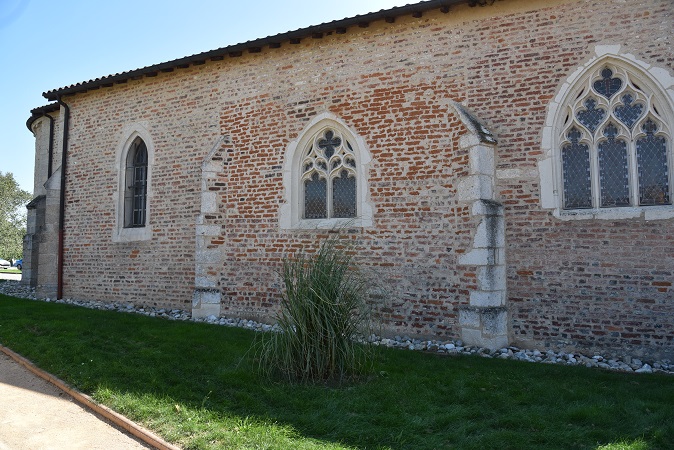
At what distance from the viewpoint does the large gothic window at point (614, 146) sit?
6.77 metres

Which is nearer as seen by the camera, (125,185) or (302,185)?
(302,185)

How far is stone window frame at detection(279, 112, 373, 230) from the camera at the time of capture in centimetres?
835

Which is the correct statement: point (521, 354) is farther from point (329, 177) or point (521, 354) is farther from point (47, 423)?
point (47, 423)

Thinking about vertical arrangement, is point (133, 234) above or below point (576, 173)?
below

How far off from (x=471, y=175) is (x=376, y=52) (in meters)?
2.93

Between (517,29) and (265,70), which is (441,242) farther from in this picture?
(265,70)

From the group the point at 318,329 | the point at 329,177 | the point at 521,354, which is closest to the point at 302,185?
the point at 329,177

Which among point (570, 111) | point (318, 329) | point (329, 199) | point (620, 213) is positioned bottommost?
point (318, 329)

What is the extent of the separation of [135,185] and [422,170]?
23.3ft

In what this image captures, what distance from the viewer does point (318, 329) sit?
200 inches

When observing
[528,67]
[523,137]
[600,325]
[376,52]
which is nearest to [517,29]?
[528,67]

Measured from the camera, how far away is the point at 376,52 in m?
8.52

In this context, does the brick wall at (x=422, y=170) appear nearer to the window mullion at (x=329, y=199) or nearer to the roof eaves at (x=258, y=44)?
the roof eaves at (x=258, y=44)

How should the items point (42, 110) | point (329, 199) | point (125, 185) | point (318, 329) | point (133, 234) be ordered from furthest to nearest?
point (42, 110) < point (125, 185) < point (133, 234) < point (329, 199) < point (318, 329)
